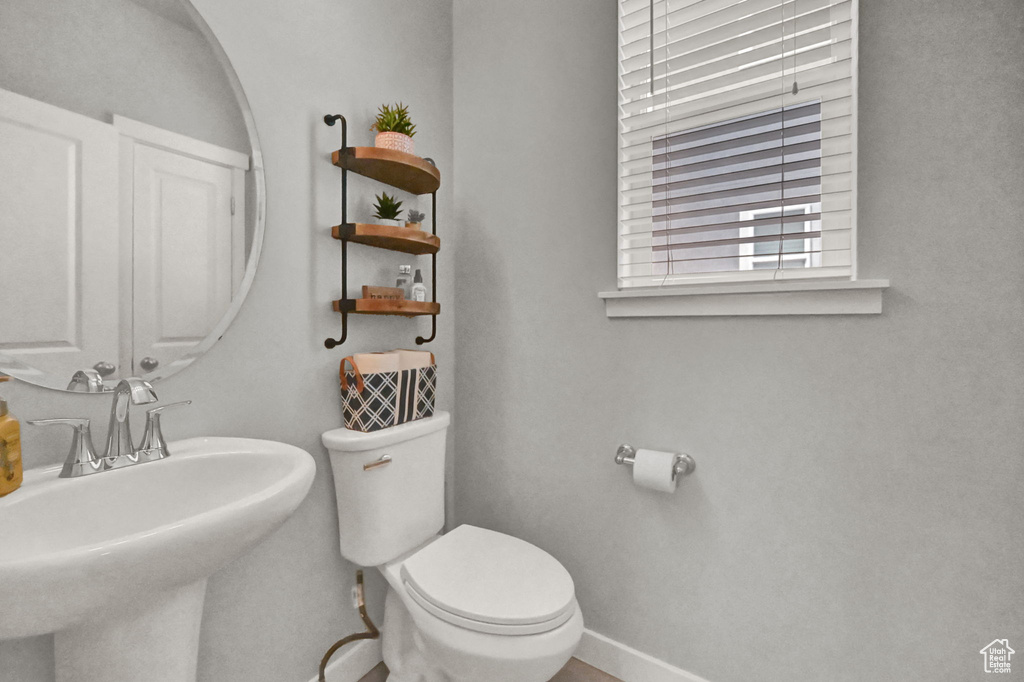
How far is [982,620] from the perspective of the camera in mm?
985

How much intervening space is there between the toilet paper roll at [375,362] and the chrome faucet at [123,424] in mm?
489

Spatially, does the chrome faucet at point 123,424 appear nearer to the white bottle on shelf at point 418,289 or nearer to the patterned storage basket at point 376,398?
the patterned storage basket at point 376,398

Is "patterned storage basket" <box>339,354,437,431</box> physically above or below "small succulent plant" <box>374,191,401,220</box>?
below

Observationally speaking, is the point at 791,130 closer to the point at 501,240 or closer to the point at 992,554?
the point at 501,240

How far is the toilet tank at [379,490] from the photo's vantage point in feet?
4.11

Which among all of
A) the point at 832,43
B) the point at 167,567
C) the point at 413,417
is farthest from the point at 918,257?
the point at 167,567

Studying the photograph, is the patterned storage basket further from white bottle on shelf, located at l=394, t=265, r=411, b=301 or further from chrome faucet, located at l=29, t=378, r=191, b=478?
chrome faucet, located at l=29, t=378, r=191, b=478

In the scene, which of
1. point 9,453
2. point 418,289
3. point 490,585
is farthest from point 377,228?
point 490,585

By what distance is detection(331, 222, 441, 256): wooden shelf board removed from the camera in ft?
4.21

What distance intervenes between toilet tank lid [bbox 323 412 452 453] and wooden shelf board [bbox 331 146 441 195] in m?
0.75

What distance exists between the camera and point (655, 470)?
1.26 metres

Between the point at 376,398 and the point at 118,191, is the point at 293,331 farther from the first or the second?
the point at 118,191
